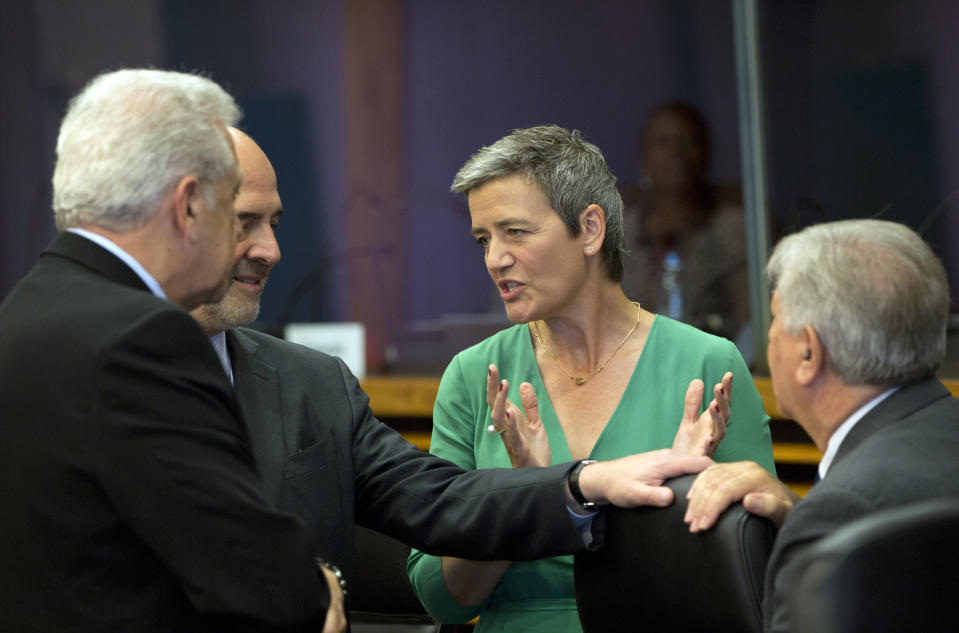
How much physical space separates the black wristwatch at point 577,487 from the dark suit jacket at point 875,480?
396 millimetres

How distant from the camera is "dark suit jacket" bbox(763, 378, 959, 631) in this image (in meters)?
1.22

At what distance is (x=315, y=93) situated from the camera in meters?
6.04

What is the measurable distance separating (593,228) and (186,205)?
0.97 metres

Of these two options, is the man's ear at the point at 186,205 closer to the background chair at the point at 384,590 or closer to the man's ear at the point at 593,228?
the man's ear at the point at 593,228

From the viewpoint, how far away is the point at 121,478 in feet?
4.11

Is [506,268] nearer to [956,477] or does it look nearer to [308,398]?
[308,398]

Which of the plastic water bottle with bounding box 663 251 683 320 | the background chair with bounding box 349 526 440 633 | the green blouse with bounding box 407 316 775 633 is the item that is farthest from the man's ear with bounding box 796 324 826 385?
the plastic water bottle with bounding box 663 251 683 320

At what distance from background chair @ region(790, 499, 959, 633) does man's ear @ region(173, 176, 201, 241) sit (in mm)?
821

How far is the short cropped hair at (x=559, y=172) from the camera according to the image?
207cm

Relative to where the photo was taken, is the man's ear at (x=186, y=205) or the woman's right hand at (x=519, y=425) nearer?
the man's ear at (x=186, y=205)

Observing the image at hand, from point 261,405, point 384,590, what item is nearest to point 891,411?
point 261,405

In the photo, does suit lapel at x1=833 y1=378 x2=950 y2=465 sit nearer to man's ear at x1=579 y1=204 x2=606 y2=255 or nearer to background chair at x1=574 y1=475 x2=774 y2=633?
background chair at x1=574 y1=475 x2=774 y2=633

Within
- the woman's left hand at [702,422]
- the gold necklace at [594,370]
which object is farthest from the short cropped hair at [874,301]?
the gold necklace at [594,370]

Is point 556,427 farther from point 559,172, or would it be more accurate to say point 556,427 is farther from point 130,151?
point 130,151
